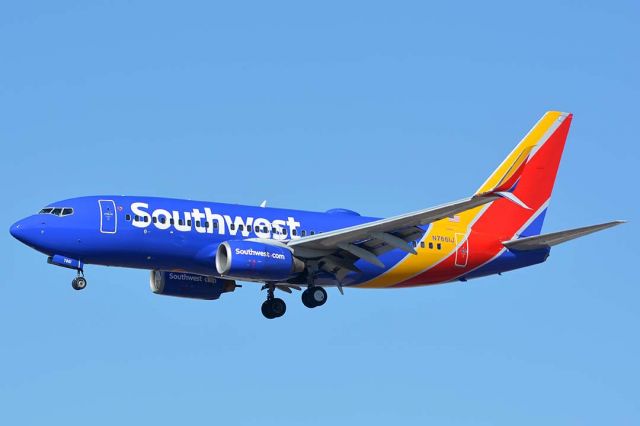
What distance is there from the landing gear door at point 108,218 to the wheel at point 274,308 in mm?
8343

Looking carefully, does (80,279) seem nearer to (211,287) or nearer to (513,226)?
(211,287)

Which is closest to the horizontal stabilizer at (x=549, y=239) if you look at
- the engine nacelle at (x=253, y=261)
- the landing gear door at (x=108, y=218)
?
the engine nacelle at (x=253, y=261)

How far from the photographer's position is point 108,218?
2127 inches

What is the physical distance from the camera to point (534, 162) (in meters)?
63.9

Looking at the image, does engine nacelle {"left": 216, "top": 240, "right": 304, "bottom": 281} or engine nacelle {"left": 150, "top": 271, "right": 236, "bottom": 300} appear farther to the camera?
engine nacelle {"left": 150, "top": 271, "right": 236, "bottom": 300}

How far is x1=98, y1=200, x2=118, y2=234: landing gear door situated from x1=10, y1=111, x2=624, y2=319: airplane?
50mm

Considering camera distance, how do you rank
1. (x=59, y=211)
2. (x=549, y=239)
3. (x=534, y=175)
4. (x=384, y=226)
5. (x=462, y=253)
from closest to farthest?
(x=384, y=226)
(x=59, y=211)
(x=549, y=239)
(x=462, y=253)
(x=534, y=175)

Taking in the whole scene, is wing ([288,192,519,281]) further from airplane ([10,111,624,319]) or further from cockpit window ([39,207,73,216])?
cockpit window ([39,207,73,216])

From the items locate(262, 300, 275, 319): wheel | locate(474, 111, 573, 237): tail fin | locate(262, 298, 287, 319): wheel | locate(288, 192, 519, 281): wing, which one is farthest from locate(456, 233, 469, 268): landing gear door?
locate(262, 300, 275, 319): wheel

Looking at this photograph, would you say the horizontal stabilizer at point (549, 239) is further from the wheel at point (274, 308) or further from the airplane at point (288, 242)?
the wheel at point (274, 308)

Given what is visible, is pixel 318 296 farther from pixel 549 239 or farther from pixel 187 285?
pixel 549 239

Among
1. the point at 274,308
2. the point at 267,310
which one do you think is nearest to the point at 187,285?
the point at 267,310

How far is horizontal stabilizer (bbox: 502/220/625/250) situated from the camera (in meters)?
54.6

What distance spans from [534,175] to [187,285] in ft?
55.1
